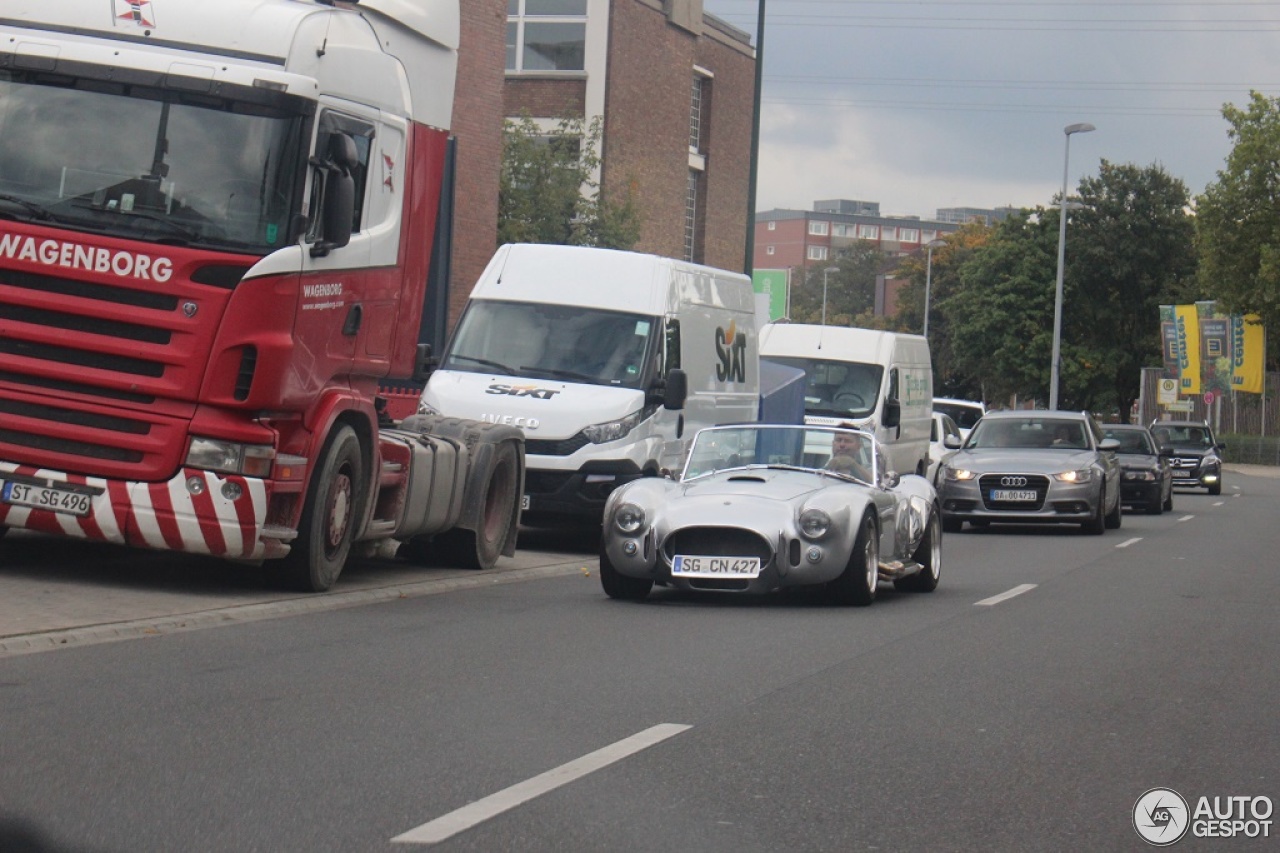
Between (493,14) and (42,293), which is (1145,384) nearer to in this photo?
(493,14)

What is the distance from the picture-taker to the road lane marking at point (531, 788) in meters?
5.40

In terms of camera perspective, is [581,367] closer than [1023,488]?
Yes

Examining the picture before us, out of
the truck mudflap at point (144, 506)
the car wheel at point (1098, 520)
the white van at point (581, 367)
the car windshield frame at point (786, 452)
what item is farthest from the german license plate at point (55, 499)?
the car wheel at point (1098, 520)

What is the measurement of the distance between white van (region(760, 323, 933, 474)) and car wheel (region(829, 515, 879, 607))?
554 inches

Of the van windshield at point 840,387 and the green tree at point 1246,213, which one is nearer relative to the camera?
the van windshield at point 840,387

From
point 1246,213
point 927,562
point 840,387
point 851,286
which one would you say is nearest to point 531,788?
point 927,562

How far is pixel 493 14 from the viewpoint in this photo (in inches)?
1475

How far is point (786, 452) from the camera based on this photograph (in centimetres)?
1373

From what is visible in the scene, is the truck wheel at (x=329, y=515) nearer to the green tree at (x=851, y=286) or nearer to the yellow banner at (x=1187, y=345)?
the yellow banner at (x=1187, y=345)

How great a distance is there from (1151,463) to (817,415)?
7147mm

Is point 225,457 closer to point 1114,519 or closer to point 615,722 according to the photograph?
point 615,722

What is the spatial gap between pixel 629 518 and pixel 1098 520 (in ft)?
42.1

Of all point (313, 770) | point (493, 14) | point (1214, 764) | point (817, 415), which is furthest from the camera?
point (493, 14)

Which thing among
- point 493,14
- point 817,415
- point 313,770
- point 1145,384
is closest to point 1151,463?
point 817,415
